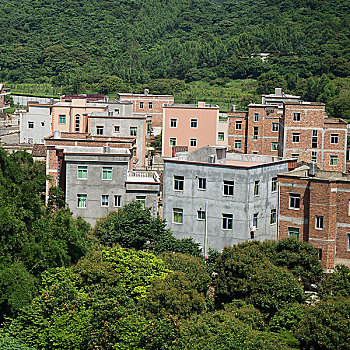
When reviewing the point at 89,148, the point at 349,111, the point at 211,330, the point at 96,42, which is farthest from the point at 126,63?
the point at 211,330

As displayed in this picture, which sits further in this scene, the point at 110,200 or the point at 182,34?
the point at 182,34

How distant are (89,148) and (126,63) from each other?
90.5 m

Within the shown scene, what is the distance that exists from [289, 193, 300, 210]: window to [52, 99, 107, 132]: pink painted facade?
78.2ft

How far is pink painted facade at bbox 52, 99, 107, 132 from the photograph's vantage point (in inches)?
2274

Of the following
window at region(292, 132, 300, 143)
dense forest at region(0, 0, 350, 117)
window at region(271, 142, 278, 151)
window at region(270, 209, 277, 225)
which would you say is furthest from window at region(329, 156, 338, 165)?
dense forest at region(0, 0, 350, 117)

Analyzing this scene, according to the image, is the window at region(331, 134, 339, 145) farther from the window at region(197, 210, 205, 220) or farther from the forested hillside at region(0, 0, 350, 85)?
the forested hillside at region(0, 0, 350, 85)

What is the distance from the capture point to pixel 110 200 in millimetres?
41156

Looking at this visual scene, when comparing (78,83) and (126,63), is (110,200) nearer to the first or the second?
(78,83)

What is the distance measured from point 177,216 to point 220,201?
8.05ft

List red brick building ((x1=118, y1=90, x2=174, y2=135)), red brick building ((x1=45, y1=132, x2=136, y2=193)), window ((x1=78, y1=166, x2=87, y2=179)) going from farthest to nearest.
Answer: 1. red brick building ((x1=118, y1=90, x2=174, y2=135))
2. red brick building ((x1=45, y1=132, x2=136, y2=193))
3. window ((x1=78, y1=166, x2=87, y2=179))

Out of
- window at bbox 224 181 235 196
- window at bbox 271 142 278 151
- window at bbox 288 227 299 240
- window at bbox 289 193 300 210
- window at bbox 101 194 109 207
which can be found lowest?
window at bbox 288 227 299 240

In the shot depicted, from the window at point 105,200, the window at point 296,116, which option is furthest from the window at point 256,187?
the window at point 296,116

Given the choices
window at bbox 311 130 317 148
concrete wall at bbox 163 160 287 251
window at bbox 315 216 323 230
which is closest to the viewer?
window at bbox 315 216 323 230

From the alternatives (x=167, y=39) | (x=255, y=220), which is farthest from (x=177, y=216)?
(x=167, y=39)
